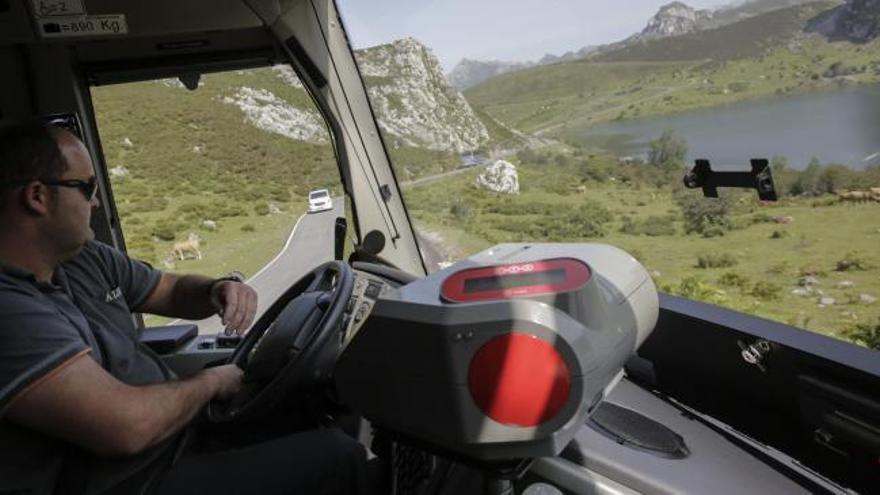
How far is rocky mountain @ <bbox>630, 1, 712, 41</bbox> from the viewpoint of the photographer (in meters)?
1.58

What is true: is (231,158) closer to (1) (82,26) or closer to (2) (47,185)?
(1) (82,26)

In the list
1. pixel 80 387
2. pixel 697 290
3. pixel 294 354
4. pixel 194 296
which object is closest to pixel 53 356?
pixel 80 387

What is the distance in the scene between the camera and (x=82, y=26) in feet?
10.6

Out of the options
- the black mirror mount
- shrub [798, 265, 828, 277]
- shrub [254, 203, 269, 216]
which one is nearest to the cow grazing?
shrub [254, 203, 269, 216]

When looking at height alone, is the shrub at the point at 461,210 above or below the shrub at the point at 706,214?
above

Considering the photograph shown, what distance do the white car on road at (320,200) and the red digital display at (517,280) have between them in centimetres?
242

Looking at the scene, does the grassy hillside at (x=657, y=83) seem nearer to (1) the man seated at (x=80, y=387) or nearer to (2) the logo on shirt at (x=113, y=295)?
(1) the man seated at (x=80, y=387)

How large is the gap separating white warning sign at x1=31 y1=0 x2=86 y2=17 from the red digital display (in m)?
2.80

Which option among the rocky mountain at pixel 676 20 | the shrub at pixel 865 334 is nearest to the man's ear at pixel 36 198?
the rocky mountain at pixel 676 20

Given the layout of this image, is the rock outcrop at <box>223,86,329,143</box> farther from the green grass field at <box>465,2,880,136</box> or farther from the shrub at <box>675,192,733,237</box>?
the shrub at <box>675,192,733,237</box>

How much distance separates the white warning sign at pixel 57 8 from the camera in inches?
125

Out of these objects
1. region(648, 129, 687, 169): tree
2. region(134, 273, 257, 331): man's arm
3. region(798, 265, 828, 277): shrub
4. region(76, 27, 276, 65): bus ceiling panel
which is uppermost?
region(76, 27, 276, 65): bus ceiling panel

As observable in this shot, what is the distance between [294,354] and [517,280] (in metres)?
0.87

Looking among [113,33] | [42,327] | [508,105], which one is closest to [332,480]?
[42,327]
